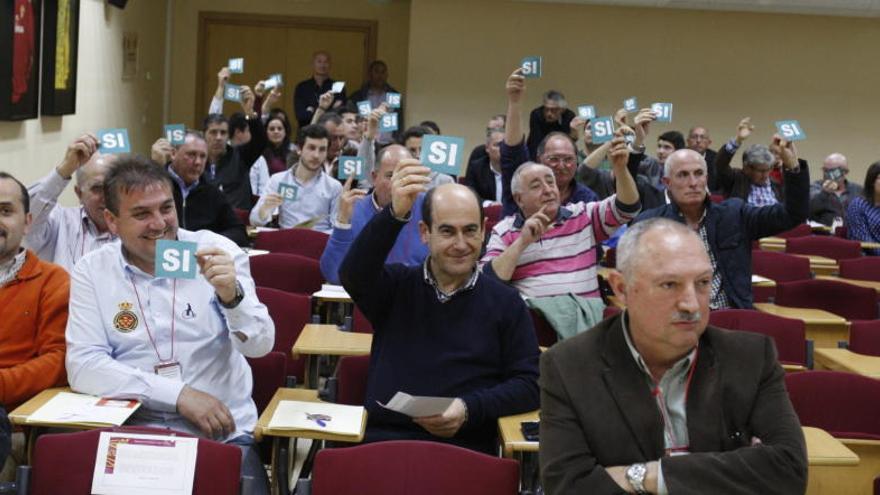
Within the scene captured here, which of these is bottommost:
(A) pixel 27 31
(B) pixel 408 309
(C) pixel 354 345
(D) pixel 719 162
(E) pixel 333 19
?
(C) pixel 354 345

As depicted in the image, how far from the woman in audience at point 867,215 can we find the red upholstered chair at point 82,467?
20.8 ft

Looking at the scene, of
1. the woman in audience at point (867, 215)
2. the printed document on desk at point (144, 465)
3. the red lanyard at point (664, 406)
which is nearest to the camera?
the red lanyard at point (664, 406)

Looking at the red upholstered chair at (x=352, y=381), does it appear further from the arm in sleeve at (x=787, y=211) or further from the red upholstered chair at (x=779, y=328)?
the arm in sleeve at (x=787, y=211)

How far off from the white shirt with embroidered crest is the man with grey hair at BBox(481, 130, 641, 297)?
1.49 m

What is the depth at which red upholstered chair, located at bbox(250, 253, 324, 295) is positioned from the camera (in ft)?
16.8

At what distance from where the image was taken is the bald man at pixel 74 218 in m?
4.10

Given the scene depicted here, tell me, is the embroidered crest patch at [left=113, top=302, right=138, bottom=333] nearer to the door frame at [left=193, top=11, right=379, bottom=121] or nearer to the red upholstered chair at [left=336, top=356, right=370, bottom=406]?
the red upholstered chair at [left=336, top=356, right=370, bottom=406]

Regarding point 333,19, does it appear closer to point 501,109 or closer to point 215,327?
point 501,109

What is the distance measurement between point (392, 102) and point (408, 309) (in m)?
5.60

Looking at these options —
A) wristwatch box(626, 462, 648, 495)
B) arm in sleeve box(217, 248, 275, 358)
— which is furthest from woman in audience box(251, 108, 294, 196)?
→ wristwatch box(626, 462, 648, 495)

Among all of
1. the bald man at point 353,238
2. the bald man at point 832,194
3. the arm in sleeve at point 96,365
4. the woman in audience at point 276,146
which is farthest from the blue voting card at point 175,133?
the bald man at point 832,194

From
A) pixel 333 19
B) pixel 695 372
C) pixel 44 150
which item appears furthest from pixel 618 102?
pixel 695 372

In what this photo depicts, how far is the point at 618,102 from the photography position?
1253 centimetres

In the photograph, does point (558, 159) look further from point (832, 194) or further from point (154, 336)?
point (832, 194)
